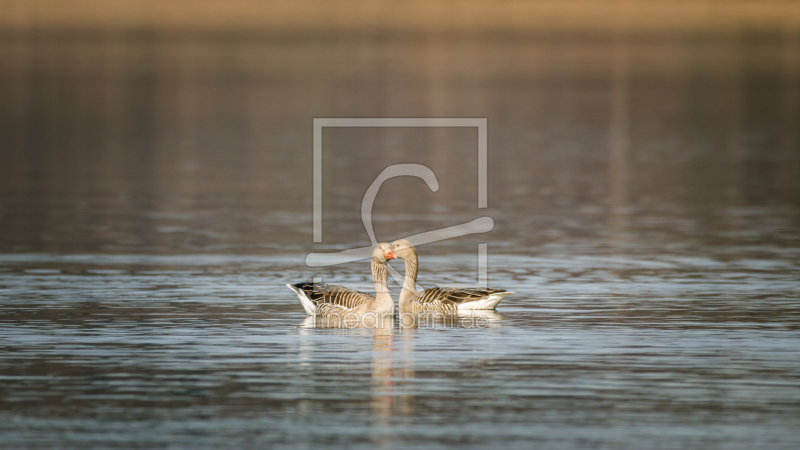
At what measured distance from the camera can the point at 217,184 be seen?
127 feet

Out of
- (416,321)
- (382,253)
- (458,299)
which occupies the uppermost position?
(382,253)

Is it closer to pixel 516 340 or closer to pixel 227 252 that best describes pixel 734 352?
pixel 516 340

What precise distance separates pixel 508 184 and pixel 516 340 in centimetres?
2164

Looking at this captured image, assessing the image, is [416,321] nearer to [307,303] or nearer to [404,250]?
[404,250]

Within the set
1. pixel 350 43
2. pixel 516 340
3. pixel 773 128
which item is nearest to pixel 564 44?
pixel 350 43

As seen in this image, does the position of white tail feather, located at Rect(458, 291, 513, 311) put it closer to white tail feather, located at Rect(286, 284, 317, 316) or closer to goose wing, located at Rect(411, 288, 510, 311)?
goose wing, located at Rect(411, 288, 510, 311)

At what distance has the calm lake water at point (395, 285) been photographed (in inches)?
543

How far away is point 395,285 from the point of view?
24.0 metres

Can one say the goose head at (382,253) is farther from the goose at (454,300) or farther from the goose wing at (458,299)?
the goose wing at (458,299)
